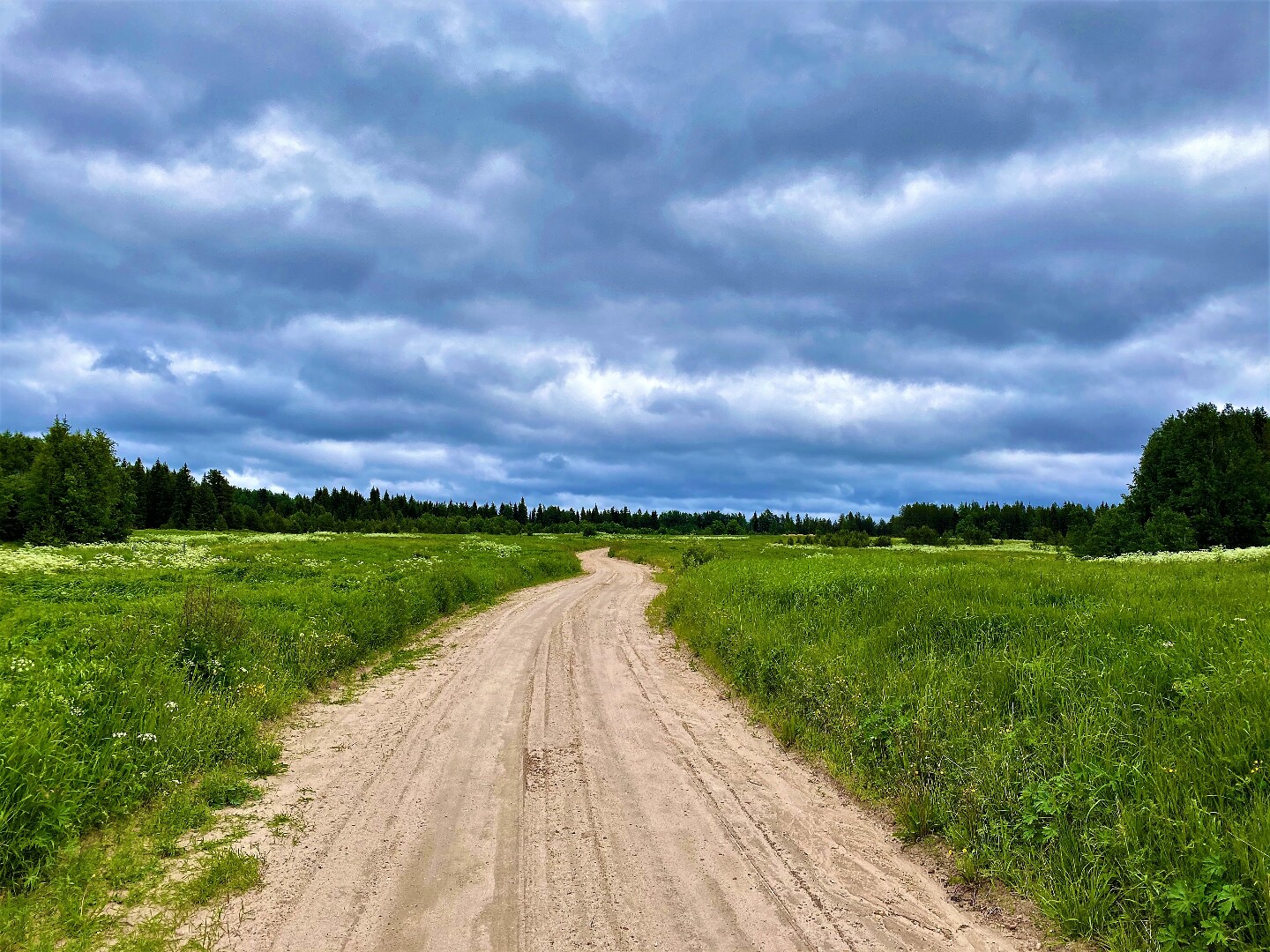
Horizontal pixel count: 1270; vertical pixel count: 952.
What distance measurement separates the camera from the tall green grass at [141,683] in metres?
6.23

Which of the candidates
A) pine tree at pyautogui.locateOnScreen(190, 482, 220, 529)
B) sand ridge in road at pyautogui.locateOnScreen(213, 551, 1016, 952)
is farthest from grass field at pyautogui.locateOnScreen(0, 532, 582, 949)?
pine tree at pyautogui.locateOnScreen(190, 482, 220, 529)

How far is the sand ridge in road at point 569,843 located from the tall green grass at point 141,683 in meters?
1.17

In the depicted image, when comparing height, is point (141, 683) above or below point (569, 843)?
above

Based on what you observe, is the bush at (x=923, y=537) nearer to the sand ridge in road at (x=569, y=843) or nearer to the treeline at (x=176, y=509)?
the treeline at (x=176, y=509)

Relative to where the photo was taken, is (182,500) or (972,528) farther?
(972,528)

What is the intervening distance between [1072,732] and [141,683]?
12103 millimetres

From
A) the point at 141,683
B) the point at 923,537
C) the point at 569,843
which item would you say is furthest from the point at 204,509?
the point at 569,843

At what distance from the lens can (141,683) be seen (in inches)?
350

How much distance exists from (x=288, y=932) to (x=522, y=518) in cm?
18947

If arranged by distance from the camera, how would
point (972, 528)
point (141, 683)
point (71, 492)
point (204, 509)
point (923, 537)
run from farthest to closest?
point (972, 528), point (204, 509), point (923, 537), point (71, 492), point (141, 683)

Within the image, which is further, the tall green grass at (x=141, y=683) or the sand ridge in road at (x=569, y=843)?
the tall green grass at (x=141, y=683)

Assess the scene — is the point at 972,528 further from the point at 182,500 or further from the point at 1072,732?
the point at 182,500

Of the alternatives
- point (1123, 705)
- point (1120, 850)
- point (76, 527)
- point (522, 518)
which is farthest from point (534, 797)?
point (522, 518)

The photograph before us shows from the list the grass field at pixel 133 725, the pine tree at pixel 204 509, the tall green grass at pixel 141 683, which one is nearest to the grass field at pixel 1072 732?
the grass field at pixel 133 725
